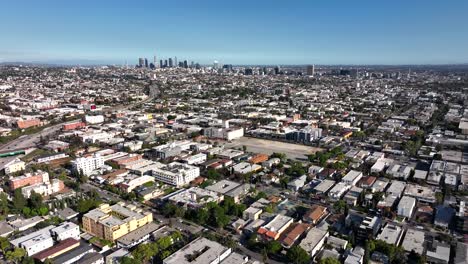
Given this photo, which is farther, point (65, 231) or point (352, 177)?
point (352, 177)

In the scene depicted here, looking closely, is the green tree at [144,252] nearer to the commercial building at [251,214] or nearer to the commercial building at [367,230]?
the commercial building at [251,214]

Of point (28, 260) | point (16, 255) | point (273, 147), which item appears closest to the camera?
point (28, 260)

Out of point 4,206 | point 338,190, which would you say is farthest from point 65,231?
point 338,190

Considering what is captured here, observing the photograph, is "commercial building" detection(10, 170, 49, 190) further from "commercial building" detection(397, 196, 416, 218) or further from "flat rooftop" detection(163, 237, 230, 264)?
"commercial building" detection(397, 196, 416, 218)

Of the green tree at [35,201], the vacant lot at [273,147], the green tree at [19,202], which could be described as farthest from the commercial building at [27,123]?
the green tree at [35,201]

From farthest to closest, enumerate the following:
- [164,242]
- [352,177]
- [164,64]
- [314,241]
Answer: [164,64] < [352,177] < [314,241] < [164,242]

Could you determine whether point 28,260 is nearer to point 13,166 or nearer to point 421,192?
point 13,166

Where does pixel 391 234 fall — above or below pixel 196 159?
below

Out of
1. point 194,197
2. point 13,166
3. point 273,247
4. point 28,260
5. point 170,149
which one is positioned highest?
point 170,149
